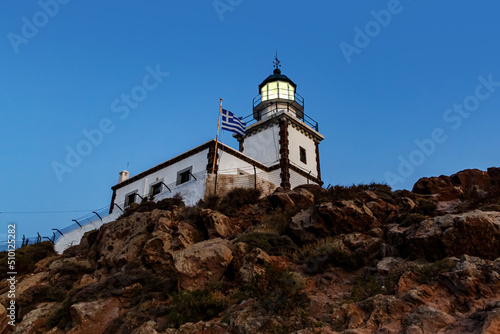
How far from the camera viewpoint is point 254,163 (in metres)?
34.8

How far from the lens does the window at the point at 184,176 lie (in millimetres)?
33344

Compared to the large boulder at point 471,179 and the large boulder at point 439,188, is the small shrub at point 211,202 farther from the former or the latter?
the large boulder at point 471,179

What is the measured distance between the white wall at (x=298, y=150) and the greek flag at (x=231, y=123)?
5.06 meters

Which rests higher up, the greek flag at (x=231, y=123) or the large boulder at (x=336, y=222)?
the greek flag at (x=231, y=123)

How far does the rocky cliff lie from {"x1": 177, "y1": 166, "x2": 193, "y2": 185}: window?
8284 millimetres

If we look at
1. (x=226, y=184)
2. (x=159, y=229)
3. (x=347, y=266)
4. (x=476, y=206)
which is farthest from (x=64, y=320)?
(x=476, y=206)

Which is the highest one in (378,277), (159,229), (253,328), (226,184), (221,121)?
(221,121)

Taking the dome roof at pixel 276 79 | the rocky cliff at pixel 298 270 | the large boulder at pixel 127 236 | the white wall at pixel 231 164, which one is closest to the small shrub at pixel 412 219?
the rocky cliff at pixel 298 270

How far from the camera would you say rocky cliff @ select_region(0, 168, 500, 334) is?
38.8 feet

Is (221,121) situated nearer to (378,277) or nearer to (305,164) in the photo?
(305,164)

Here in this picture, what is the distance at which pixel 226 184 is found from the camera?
30.8m

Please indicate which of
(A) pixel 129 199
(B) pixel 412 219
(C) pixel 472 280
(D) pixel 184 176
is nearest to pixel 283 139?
(D) pixel 184 176

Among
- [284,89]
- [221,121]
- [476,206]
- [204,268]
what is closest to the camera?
[204,268]

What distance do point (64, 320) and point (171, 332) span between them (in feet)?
21.6
